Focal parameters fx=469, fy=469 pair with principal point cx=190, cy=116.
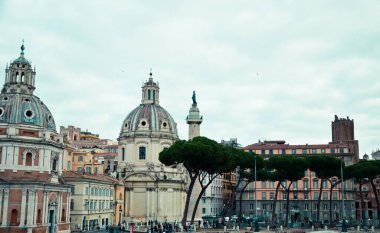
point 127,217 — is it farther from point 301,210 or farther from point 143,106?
point 301,210

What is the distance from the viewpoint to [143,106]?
9638 cm

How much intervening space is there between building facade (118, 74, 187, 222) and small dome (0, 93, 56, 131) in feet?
91.2

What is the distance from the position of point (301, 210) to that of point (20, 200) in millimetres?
65401

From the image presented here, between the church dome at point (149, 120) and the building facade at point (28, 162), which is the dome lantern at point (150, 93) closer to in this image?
the church dome at point (149, 120)

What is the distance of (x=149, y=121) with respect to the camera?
93312 mm

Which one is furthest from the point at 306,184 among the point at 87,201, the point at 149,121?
the point at 87,201

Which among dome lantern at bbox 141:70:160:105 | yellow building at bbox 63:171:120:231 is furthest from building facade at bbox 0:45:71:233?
dome lantern at bbox 141:70:160:105

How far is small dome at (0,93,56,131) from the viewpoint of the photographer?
63125 mm

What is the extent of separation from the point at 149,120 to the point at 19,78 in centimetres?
3146

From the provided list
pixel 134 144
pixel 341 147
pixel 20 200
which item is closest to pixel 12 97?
pixel 20 200

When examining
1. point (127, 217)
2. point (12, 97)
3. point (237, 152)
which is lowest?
point (127, 217)

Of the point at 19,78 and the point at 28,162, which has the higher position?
the point at 19,78

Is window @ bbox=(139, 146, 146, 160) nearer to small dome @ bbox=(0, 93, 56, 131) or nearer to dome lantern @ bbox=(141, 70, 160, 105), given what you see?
dome lantern @ bbox=(141, 70, 160, 105)

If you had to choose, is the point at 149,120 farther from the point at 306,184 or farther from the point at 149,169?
the point at 306,184
